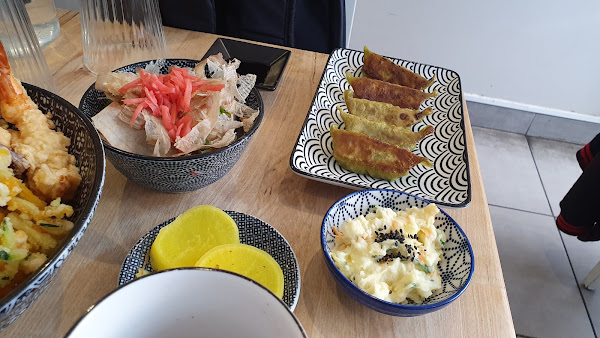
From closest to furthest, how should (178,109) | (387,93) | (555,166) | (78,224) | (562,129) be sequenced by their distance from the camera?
(78,224) → (178,109) → (387,93) → (555,166) → (562,129)

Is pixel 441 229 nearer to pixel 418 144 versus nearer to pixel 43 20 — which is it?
pixel 418 144

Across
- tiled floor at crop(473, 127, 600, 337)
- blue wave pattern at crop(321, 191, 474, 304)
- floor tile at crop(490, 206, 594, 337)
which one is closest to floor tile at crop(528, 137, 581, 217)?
tiled floor at crop(473, 127, 600, 337)

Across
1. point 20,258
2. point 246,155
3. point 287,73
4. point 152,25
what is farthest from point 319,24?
point 20,258

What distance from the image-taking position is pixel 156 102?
71cm

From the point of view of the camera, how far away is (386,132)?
0.98 metres

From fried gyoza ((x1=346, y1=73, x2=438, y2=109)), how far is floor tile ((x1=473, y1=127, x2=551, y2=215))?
44.6 inches

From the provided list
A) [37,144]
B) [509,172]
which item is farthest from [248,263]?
[509,172]

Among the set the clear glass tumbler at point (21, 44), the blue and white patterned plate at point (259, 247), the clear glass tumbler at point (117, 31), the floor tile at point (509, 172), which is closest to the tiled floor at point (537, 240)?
the floor tile at point (509, 172)

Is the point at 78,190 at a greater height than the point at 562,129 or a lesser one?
greater

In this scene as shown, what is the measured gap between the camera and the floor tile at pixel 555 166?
6.96ft

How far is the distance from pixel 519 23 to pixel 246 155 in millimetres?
1798

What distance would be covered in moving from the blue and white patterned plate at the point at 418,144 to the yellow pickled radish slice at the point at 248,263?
0.82 feet

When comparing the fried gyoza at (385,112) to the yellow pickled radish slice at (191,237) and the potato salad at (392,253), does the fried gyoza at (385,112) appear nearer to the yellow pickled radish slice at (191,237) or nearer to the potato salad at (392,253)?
the potato salad at (392,253)

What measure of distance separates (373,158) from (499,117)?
1852 millimetres
